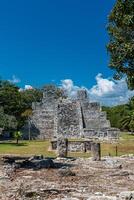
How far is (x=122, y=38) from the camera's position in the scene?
2614cm

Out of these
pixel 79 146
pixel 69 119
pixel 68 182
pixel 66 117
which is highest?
pixel 66 117

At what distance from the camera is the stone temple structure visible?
61656 millimetres

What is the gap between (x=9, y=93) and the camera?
77125mm

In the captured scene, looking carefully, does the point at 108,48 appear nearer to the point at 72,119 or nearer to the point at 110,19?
the point at 110,19

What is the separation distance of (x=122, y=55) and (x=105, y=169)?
6.50 metres

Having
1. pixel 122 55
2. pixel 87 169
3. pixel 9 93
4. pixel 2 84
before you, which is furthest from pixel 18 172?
pixel 2 84

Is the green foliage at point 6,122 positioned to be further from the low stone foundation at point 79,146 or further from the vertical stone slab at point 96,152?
the vertical stone slab at point 96,152

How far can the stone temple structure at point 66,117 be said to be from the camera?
6166 cm

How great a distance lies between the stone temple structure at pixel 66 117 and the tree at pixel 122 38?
34.0 m

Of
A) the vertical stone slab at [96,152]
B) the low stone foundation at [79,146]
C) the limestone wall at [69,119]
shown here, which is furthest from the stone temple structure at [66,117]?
the vertical stone slab at [96,152]

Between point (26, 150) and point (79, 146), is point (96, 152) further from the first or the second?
point (26, 150)

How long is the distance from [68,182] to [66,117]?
43.6 metres

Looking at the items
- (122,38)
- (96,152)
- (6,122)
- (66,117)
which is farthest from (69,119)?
(122,38)

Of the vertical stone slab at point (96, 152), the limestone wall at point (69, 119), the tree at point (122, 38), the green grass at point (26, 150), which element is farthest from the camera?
the limestone wall at point (69, 119)
